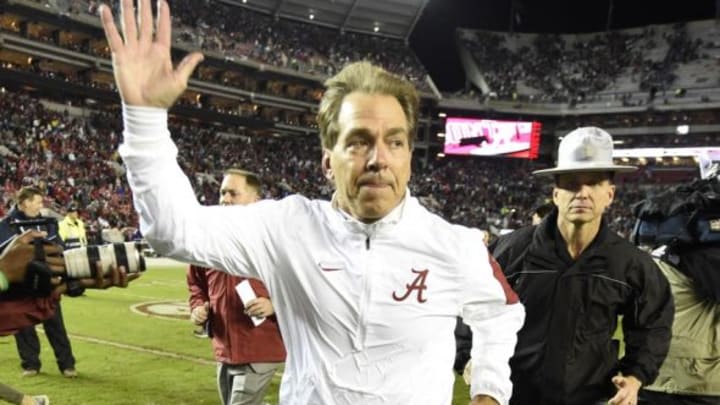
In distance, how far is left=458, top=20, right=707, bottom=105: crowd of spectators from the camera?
55.1 m

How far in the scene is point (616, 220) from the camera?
4431cm

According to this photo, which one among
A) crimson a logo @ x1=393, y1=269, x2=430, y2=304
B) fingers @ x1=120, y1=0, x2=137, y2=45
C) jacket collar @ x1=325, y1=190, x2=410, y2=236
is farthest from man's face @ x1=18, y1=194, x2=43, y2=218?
crimson a logo @ x1=393, y1=269, x2=430, y2=304

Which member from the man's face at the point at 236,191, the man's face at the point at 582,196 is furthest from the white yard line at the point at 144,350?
the man's face at the point at 582,196

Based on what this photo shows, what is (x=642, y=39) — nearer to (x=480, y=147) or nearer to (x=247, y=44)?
(x=480, y=147)

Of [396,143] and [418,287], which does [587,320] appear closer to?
[418,287]

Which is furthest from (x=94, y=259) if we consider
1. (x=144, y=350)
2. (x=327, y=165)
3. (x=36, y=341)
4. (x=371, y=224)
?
(x=144, y=350)

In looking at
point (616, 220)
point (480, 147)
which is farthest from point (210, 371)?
point (480, 147)

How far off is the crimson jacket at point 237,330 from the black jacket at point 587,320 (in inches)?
75.6

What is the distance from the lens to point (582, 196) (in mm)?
3205

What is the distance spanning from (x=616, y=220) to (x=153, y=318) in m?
38.4

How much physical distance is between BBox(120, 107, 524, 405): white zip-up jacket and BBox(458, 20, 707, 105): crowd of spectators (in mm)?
56148

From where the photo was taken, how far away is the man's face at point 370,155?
Result: 76.5 inches

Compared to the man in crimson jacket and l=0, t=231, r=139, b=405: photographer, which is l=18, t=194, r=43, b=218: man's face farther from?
l=0, t=231, r=139, b=405: photographer

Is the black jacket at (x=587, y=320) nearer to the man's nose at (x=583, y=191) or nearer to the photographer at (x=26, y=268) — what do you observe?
the man's nose at (x=583, y=191)
